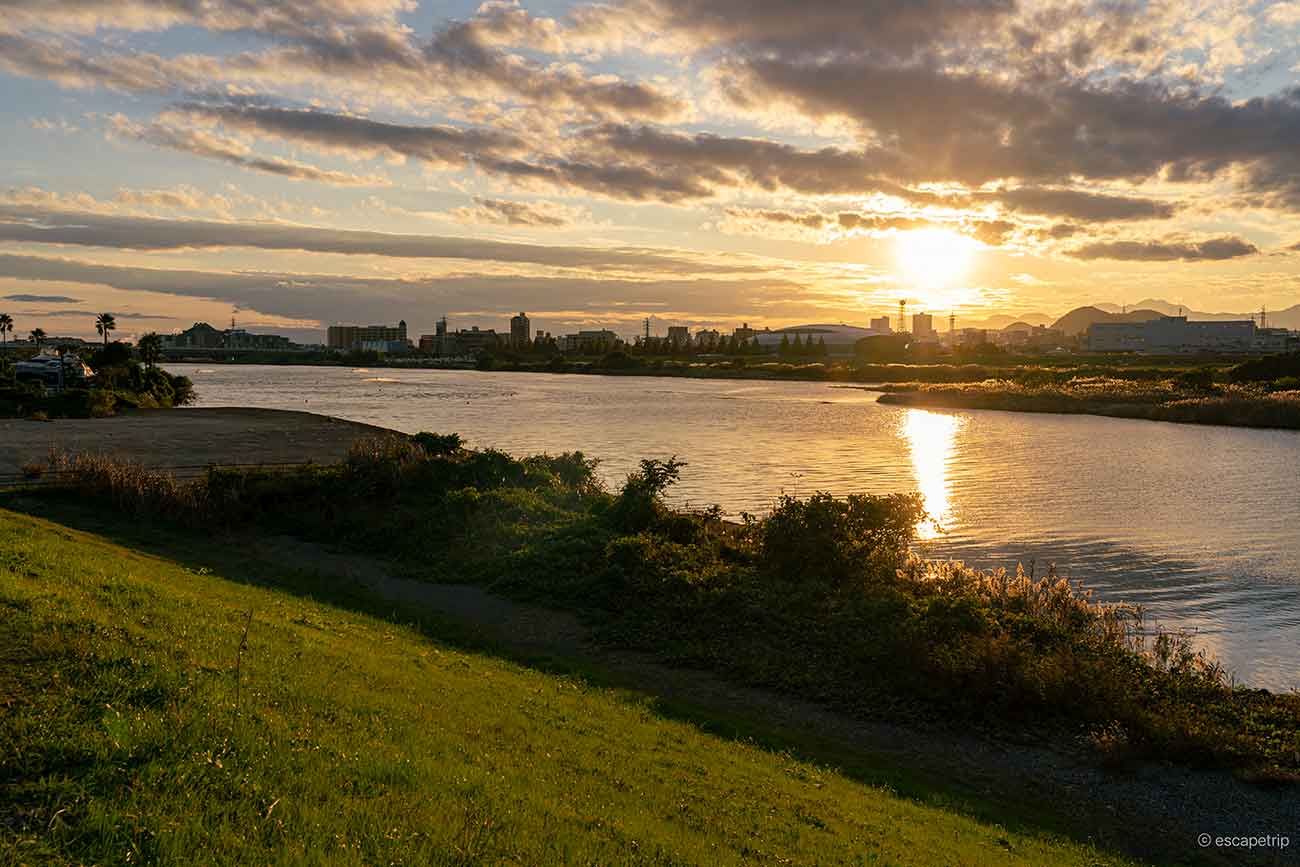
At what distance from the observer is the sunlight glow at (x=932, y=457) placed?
114 ft

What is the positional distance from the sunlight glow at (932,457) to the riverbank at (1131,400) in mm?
11987

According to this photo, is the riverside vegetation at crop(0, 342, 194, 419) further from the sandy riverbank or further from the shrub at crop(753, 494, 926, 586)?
the shrub at crop(753, 494, 926, 586)

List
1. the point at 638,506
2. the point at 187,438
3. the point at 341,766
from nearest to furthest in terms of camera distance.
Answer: the point at 341,766 → the point at 638,506 → the point at 187,438

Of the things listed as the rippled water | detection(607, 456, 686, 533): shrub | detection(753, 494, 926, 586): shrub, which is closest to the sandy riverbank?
the rippled water

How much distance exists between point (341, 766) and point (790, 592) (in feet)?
46.3

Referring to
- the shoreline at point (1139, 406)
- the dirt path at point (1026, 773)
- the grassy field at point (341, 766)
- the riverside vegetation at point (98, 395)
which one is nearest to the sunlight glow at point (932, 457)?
the shoreline at point (1139, 406)

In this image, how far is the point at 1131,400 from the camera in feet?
309

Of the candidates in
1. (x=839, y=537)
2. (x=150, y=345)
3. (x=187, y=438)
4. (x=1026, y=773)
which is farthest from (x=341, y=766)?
(x=150, y=345)

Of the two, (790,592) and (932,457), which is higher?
(790,592)

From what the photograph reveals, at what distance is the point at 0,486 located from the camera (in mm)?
29109

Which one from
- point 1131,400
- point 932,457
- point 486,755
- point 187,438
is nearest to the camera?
point 486,755

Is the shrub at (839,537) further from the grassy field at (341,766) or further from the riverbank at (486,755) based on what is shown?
the grassy field at (341,766)

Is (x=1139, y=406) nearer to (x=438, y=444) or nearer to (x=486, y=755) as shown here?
(x=438, y=444)

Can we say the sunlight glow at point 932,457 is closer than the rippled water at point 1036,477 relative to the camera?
No
